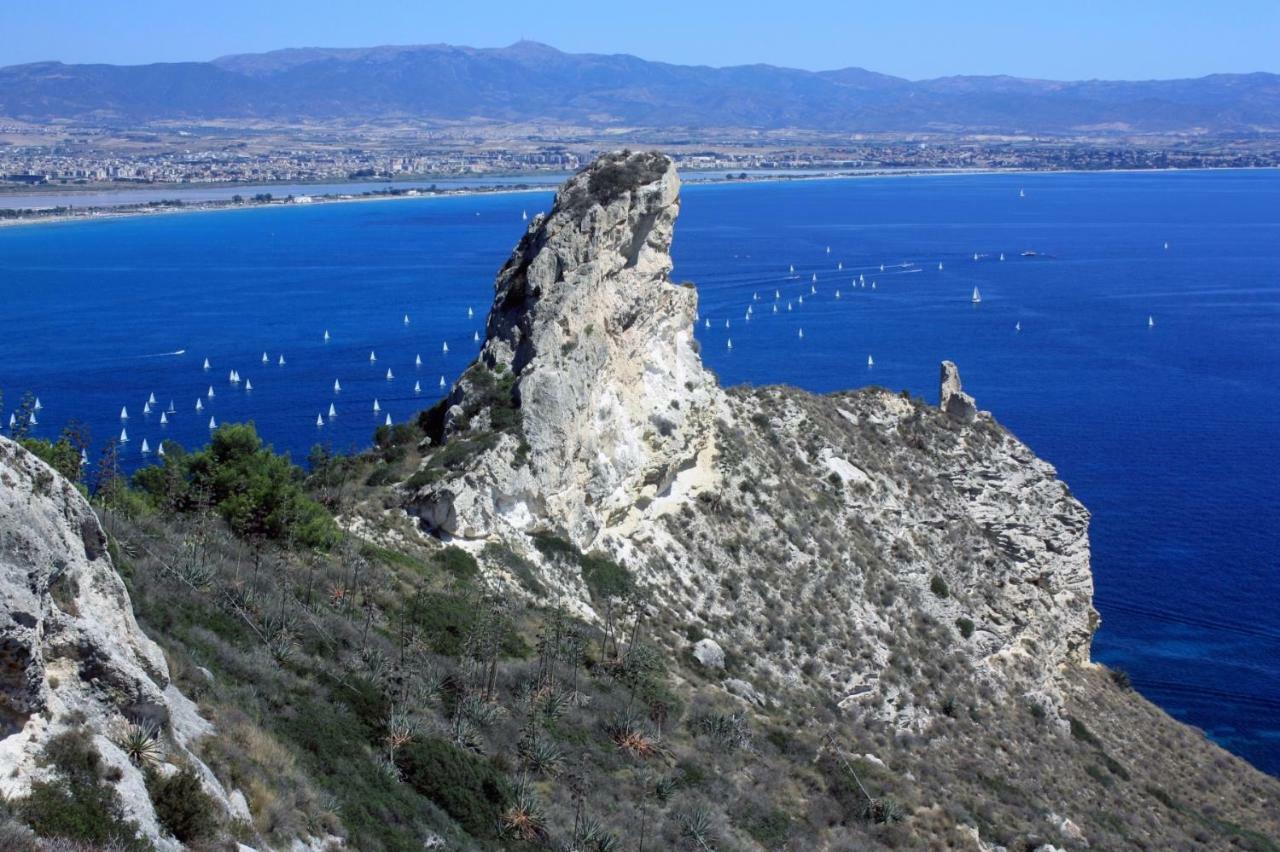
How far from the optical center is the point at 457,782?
14.5 meters

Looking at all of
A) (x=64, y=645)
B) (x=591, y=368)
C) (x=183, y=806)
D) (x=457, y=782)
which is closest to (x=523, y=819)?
(x=457, y=782)

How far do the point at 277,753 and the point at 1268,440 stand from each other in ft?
224

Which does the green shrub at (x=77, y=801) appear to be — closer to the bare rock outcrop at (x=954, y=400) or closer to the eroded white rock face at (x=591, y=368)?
the eroded white rock face at (x=591, y=368)

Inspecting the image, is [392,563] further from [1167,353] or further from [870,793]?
[1167,353]

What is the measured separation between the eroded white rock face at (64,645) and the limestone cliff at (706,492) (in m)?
13.8

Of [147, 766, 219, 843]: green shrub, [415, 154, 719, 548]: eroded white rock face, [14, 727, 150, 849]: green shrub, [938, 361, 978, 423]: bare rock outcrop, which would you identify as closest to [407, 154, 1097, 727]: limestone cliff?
[415, 154, 719, 548]: eroded white rock face

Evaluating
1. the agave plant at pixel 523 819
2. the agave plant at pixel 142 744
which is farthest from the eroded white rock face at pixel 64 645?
the agave plant at pixel 523 819

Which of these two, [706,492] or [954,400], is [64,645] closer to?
[706,492]

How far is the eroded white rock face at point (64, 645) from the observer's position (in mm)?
9398

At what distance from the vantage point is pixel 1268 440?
69.9 m

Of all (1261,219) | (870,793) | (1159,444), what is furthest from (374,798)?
(1261,219)

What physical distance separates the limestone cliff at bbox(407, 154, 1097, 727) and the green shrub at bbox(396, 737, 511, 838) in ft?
33.1

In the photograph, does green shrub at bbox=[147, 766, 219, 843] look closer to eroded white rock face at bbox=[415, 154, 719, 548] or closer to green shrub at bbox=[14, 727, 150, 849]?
green shrub at bbox=[14, 727, 150, 849]

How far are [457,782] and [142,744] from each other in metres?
4.92
